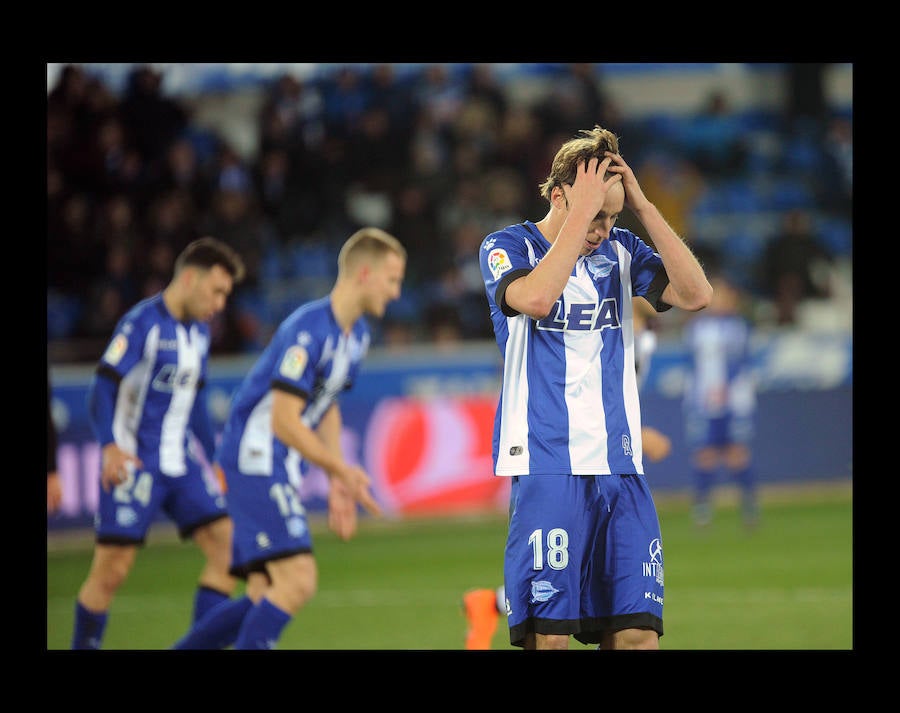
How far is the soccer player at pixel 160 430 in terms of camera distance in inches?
246

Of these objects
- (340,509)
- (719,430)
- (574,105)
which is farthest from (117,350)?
(574,105)

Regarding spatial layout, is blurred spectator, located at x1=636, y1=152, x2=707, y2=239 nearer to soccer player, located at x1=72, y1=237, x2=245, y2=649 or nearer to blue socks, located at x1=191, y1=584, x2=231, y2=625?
soccer player, located at x1=72, y1=237, x2=245, y2=649

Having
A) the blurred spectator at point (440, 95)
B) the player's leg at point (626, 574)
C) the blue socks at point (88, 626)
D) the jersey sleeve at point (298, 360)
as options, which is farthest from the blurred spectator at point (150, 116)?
the player's leg at point (626, 574)

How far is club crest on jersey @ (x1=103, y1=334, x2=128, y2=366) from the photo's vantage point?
20.7 feet

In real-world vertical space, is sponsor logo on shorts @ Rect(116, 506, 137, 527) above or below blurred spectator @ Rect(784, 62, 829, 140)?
below

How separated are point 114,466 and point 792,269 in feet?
33.5

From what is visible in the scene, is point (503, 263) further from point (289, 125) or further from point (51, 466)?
point (289, 125)

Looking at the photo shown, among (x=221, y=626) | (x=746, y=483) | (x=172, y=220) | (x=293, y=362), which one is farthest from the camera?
(x=172, y=220)

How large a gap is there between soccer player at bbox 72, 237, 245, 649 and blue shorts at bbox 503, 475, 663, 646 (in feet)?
8.88

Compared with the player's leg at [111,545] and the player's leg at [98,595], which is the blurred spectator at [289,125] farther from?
the player's leg at [98,595]

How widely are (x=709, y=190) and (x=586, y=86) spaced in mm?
2011

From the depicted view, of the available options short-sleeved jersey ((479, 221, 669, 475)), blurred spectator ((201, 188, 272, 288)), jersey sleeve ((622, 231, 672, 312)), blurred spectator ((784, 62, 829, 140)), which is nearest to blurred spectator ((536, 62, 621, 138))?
blurred spectator ((784, 62, 829, 140))

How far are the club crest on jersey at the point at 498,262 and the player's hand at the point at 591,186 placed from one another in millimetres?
275

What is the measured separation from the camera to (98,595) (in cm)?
619
